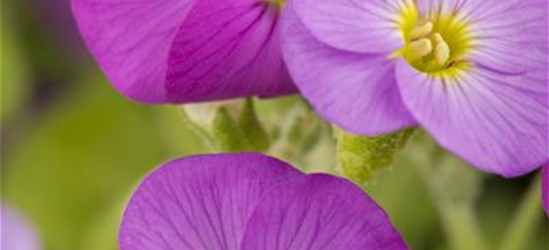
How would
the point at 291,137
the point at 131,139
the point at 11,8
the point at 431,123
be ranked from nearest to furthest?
the point at 431,123 < the point at 291,137 < the point at 131,139 < the point at 11,8

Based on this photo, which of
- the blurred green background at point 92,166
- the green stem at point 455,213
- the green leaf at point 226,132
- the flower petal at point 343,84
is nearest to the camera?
the flower petal at point 343,84

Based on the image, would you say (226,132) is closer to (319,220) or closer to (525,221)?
(319,220)

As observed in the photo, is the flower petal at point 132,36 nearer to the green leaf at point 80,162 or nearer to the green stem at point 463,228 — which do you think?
the green stem at point 463,228

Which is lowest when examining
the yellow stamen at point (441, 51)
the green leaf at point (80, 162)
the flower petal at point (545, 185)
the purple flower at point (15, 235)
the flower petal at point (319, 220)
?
the green leaf at point (80, 162)

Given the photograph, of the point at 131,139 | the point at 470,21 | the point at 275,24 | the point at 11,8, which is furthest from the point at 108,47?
the point at 11,8

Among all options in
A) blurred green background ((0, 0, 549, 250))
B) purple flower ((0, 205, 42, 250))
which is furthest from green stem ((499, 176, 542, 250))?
purple flower ((0, 205, 42, 250))

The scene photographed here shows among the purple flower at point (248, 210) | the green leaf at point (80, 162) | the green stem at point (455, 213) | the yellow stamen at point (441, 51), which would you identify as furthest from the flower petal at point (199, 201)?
the green leaf at point (80, 162)

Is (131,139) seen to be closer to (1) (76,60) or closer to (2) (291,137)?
(1) (76,60)

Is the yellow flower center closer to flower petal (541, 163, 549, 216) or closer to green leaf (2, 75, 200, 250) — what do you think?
flower petal (541, 163, 549, 216)
